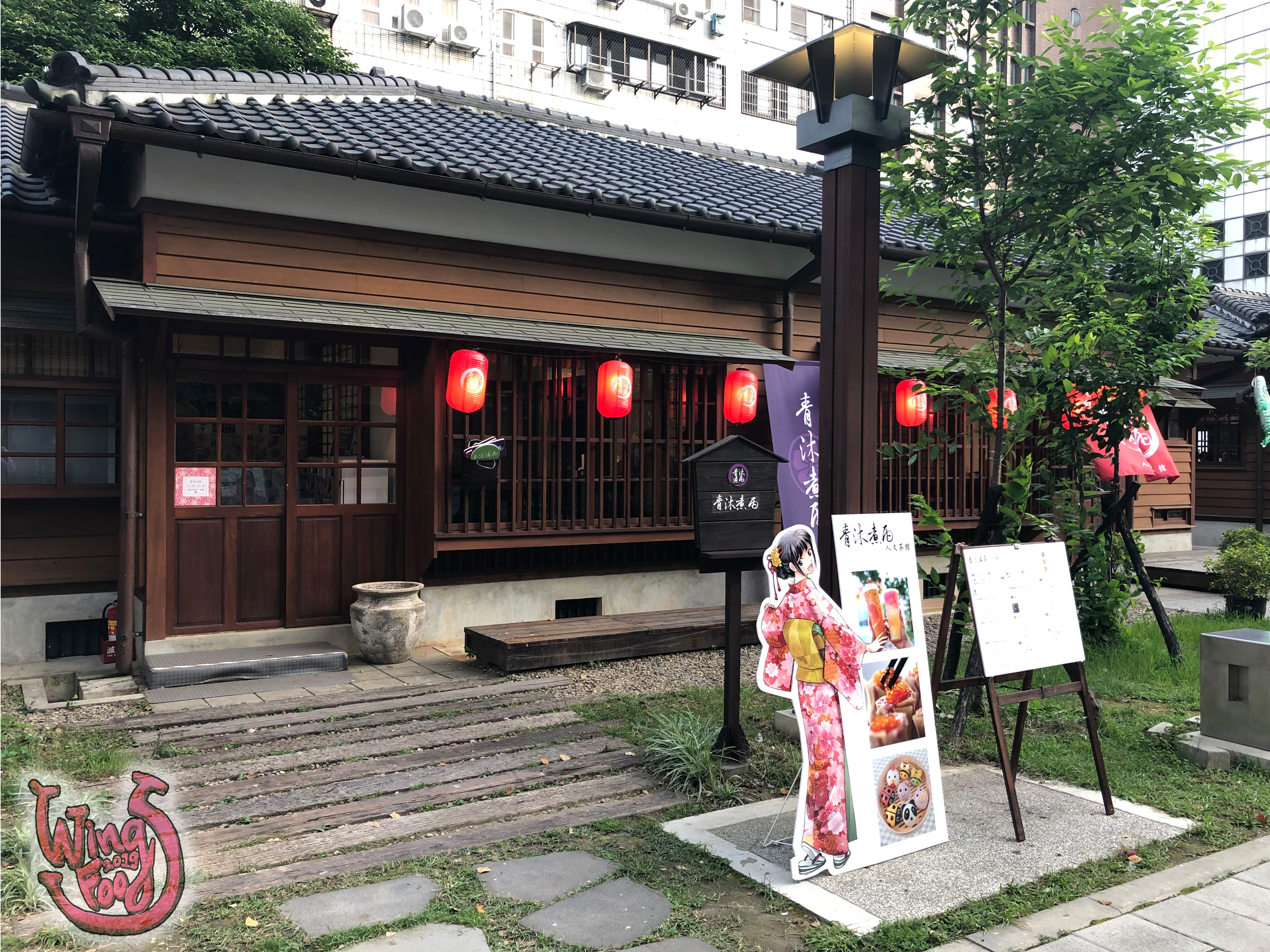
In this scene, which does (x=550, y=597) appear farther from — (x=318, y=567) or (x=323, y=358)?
(x=323, y=358)

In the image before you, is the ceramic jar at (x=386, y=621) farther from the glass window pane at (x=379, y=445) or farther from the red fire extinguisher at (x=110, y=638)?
the red fire extinguisher at (x=110, y=638)

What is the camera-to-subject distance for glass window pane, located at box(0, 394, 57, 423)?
8328 millimetres

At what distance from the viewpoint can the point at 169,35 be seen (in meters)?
19.5

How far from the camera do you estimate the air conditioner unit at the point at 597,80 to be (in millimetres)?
29969

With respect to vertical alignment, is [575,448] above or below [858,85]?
below

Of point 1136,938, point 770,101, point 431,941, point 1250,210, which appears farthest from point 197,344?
point 1250,210

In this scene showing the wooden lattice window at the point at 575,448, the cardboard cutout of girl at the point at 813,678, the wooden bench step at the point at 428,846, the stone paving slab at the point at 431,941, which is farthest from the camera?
the wooden lattice window at the point at 575,448

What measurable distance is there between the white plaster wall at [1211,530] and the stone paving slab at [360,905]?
2118 centimetres

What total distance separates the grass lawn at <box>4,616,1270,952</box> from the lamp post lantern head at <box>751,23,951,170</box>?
3.90m

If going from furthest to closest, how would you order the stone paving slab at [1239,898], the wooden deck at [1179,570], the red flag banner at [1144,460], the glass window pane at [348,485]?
1. the wooden deck at [1179,570]
2. the red flag banner at [1144,460]
3. the glass window pane at [348,485]
4. the stone paving slab at [1239,898]

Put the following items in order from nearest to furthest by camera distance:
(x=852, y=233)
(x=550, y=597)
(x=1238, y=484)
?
(x=852, y=233), (x=550, y=597), (x=1238, y=484)

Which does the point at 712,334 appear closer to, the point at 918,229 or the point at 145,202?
the point at 918,229

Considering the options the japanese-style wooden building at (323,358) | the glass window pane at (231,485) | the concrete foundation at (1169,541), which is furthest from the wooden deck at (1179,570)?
the glass window pane at (231,485)

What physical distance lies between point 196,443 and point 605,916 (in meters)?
6.36
